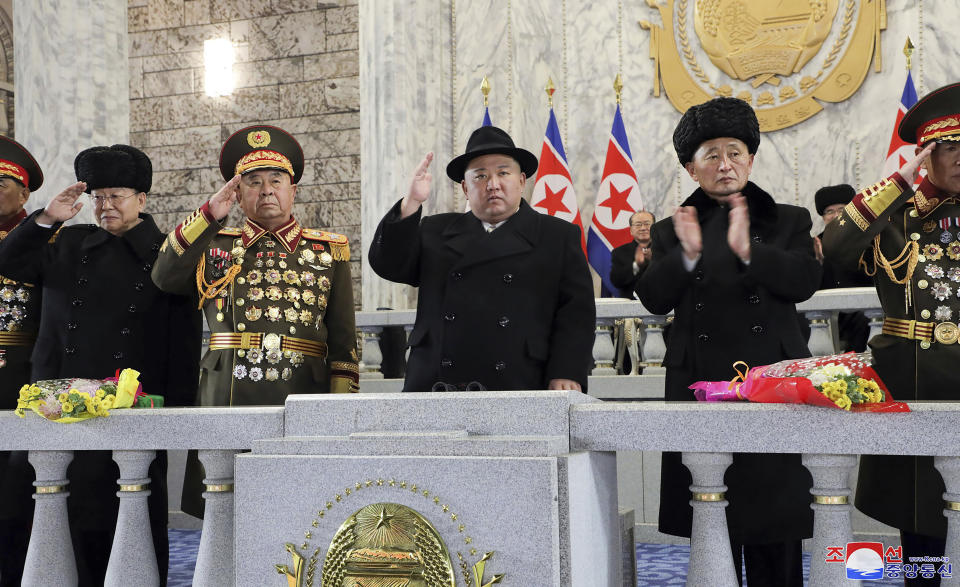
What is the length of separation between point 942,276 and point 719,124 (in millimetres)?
802

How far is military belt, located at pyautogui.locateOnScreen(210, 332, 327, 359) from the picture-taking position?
3.57m

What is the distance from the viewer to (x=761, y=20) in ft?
28.6

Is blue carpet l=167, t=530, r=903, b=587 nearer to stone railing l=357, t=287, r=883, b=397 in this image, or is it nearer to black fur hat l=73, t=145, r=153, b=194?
stone railing l=357, t=287, r=883, b=397

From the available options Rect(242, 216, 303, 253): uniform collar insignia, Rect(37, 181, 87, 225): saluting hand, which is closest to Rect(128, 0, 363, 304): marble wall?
Rect(242, 216, 303, 253): uniform collar insignia

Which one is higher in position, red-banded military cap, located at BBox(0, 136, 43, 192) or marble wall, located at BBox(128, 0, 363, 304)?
marble wall, located at BBox(128, 0, 363, 304)

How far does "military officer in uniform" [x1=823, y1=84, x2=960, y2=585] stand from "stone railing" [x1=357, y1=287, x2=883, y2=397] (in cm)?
243

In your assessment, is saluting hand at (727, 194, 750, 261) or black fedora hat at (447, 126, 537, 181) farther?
black fedora hat at (447, 126, 537, 181)

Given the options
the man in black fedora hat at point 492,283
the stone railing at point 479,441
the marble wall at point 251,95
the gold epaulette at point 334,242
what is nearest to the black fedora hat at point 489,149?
the man in black fedora hat at point 492,283

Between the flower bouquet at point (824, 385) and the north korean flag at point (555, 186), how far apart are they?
6262 millimetres

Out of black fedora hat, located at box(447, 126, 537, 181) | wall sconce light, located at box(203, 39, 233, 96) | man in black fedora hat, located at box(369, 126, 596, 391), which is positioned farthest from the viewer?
wall sconce light, located at box(203, 39, 233, 96)

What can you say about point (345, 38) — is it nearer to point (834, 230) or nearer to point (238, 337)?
point (238, 337)

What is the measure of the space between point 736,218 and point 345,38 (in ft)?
26.4

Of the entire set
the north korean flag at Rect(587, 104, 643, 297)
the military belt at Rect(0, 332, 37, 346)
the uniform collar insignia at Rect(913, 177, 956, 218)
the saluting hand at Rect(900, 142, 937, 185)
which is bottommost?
the military belt at Rect(0, 332, 37, 346)

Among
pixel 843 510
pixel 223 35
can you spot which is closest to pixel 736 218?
pixel 843 510
